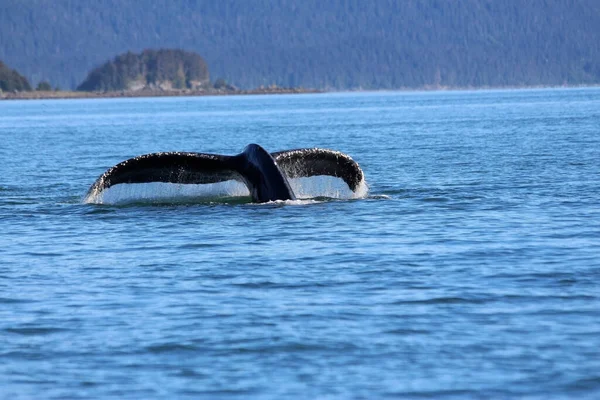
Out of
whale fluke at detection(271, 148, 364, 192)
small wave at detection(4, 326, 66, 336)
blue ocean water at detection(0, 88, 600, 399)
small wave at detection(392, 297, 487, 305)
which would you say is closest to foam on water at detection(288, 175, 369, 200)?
blue ocean water at detection(0, 88, 600, 399)

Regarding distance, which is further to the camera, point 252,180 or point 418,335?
point 252,180

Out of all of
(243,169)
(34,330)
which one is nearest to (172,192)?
(243,169)

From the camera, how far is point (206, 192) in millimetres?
20297

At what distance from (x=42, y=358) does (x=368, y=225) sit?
7402mm

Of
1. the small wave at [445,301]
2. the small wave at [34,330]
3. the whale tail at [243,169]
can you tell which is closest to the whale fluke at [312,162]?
the whale tail at [243,169]

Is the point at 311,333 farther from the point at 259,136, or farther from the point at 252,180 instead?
the point at 259,136

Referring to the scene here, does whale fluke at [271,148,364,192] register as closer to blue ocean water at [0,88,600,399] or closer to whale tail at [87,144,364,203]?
whale tail at [87,144,364,203]

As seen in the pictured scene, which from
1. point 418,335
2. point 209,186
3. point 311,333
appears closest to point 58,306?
point 311,333

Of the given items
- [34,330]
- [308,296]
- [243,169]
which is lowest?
[34,330]

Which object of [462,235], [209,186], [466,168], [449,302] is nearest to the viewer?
[449,302]

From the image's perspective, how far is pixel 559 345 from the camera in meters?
9.20

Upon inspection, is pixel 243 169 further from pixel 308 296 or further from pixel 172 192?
pixel 308 296

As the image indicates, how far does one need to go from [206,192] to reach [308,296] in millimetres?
9294

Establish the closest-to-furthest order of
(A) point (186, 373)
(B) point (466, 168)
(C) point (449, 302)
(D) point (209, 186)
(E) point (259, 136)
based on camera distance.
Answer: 1. (A) point (186, 373)
2. (C) point (449, 302)
3. (D) point (209, 186)
4. (B) point (466, 168)
5. (E) point (259, 136)
